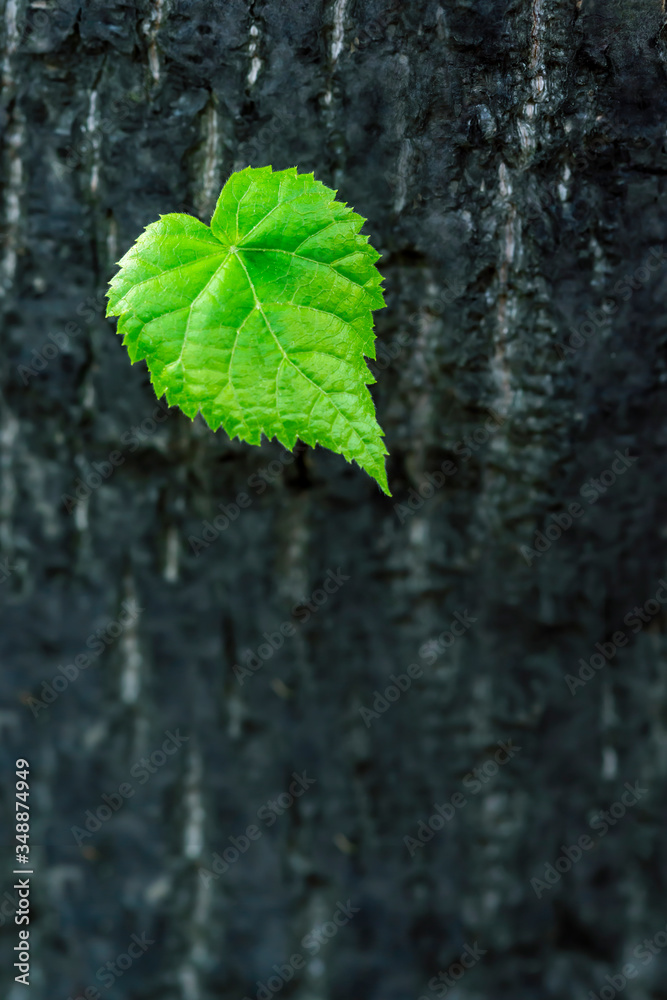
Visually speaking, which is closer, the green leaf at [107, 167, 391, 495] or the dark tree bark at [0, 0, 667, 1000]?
the green leaf at [107, 167, 391, 495]

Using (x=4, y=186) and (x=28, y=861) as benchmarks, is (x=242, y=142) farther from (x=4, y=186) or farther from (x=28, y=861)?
(x=28, y=861)

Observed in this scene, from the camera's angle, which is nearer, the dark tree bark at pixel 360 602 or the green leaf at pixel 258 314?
the green leaf at pixel 258 314

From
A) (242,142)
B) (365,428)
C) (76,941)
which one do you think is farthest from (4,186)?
(76,941)

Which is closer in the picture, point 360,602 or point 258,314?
point 258,314
